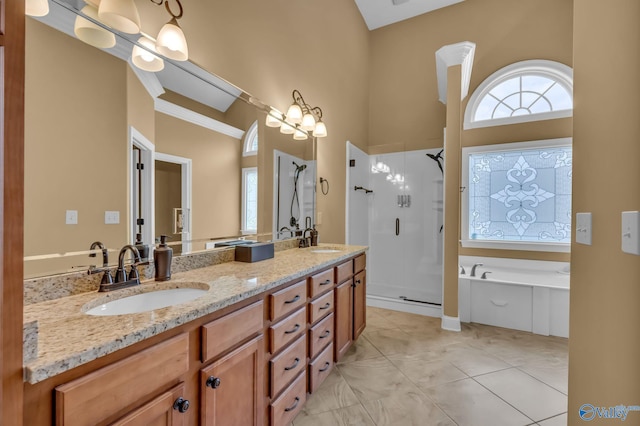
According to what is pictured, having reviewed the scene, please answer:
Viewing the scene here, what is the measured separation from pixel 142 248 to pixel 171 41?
97cm

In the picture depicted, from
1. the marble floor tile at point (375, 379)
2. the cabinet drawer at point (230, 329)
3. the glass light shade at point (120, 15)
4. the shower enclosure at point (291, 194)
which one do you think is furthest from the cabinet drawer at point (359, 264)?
the glass light shade at point (120, 15)

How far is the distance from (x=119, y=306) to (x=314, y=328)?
105 centimetres

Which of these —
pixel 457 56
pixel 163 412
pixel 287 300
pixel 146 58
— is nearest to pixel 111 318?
pixel 163 412

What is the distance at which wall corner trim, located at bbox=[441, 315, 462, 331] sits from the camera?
9.63ft

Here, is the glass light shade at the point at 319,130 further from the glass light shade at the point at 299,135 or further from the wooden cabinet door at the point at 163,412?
the wooden cabinet door at the point at 163,412

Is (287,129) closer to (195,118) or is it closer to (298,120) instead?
(298,120)

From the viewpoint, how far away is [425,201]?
12.6ft

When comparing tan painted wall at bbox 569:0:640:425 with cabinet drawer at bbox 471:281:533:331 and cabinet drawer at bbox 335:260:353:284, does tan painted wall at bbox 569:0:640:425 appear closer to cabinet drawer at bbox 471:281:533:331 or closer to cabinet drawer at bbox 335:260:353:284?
cabinet drawer at bbox 335:260:353:284

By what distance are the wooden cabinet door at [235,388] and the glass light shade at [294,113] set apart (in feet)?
5.94

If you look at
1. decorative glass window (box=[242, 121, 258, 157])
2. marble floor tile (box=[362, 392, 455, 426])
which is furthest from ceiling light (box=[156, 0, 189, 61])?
marble floor tile (box=[362, 392, 455, 426])

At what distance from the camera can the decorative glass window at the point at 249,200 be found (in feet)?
6.70

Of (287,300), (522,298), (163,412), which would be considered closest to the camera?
(163,412)

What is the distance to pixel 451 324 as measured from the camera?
116 inches

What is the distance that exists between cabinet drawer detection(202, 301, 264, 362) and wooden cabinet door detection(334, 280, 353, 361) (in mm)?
933
